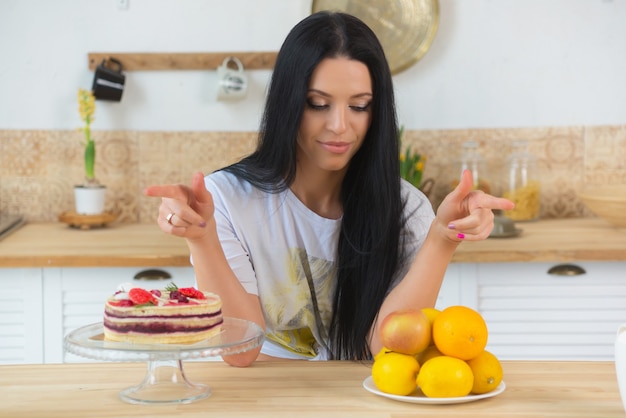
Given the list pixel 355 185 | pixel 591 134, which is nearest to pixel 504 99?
pixel 591 134

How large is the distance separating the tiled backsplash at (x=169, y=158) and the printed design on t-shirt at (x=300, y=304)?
1394 mm

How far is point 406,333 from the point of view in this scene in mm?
1167

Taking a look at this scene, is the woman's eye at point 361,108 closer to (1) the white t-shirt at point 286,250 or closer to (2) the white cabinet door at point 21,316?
(1) the white t-shirt at point 286,250

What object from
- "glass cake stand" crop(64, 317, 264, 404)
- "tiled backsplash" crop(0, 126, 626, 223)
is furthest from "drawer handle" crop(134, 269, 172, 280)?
"glass cake stand" crop(64, 317, 264, 404)

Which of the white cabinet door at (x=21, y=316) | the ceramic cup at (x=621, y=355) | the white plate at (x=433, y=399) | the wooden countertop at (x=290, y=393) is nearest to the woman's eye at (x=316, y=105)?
the wooden countertop at (x=290, y=393)

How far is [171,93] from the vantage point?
10.1 feet

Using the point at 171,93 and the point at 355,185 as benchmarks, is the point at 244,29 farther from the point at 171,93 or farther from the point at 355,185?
the point at 355,185

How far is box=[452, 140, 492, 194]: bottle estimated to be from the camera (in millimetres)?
3006

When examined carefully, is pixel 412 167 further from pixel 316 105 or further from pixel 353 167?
pixel 316 105

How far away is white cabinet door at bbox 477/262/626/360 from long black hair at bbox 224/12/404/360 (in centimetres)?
88

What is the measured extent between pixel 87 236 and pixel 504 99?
4.87ft

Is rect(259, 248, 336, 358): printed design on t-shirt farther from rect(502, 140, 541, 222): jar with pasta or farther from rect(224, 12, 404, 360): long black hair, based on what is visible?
rect(502, 140, 541, 222): jar with pasta

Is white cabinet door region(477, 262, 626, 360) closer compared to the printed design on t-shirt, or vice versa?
the printed design on t-shirt

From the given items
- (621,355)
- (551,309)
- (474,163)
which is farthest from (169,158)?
(621,355)
